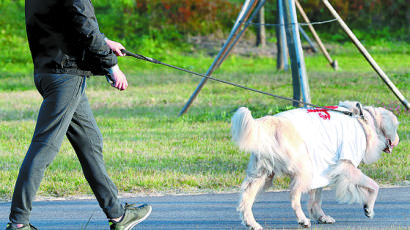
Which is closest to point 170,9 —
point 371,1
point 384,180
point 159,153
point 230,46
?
point 371,1

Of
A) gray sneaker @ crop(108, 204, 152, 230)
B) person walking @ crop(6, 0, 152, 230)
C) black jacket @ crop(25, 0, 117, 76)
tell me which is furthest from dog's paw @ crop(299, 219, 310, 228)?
black jacket @ crop(25, 0, 117, 76)

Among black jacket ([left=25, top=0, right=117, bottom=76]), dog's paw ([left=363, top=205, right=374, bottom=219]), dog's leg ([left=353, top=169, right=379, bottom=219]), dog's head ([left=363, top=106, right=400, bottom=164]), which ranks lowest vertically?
dog's paw ([left=363, top=205, right=374, bottom=219])

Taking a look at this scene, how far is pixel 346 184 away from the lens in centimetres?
492

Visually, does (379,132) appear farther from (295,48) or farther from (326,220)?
(295,48)

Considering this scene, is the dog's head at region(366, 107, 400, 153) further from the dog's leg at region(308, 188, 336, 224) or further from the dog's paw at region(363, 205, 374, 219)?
the dog's leg at region(308, 188, 336, 224)

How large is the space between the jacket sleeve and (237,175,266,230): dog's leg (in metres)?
1.35

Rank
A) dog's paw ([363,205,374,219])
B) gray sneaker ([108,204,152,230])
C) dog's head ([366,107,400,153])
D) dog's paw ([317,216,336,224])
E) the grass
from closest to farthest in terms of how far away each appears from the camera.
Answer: gray sneaker ([108,204,152,230]) < dog's paw ([363,205,374,219]) < dog's paw ([317,216,336,224]) < dog's head ([366,107,400,153]) < the grass

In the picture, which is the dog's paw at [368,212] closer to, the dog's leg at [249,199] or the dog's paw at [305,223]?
the dog's paw at [305,223]

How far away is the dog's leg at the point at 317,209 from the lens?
5.16 metres

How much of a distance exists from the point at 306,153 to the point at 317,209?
23.7 inches

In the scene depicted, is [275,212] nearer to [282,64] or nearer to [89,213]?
[89,213]

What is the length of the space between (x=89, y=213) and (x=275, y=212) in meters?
1.57

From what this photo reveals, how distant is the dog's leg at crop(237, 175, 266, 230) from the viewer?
4789mm

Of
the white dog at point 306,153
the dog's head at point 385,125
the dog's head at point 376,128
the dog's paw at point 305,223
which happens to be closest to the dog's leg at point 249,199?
the white dog at point 306,153
